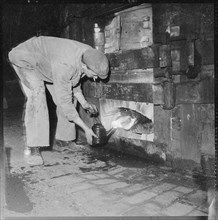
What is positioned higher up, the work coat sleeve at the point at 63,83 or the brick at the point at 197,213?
the work coat sleeve at the point at 63,83

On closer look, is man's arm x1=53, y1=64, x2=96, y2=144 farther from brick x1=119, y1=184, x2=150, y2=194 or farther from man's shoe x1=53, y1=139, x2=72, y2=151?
man's shoe x1=53, y1=139, x2=72, y2=151

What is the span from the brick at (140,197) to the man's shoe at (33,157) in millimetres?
1598

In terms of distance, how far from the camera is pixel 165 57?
341 cm

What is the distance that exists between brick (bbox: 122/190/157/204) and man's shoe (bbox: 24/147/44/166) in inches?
62.9

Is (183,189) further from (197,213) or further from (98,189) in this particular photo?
(98,189)

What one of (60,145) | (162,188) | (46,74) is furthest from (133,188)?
(60,145)

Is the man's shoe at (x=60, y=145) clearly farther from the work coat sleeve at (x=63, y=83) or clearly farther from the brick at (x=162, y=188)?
the brick at (x=162, y=188)

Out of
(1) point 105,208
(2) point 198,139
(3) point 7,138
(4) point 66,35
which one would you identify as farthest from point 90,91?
(1) point 105,208

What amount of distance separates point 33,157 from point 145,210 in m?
1.98

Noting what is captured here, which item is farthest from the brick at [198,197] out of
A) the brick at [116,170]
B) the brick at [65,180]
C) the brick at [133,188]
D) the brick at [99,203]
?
the brick at [65,180]

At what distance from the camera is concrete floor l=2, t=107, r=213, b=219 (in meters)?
2.45

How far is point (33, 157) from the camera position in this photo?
12.5 ft

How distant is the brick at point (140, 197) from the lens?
2611mm

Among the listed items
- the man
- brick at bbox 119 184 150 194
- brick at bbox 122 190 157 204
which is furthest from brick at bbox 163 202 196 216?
the man
